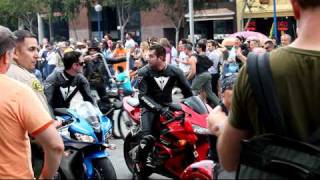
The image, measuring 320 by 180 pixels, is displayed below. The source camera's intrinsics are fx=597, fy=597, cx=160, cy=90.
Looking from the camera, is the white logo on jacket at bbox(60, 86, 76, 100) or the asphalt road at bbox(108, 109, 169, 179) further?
the asphalt road at bbox(108, 109, 169, 179)

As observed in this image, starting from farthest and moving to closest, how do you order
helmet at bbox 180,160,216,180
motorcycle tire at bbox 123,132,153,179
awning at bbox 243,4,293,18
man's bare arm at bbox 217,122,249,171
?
awning at bbox 243,4,293,18, motorcycle tire at bbox 123,132,153,179, helmet at bbox 180,160,216,180, man's bare arm at bbox 217,122,249,171

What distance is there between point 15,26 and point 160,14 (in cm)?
1497

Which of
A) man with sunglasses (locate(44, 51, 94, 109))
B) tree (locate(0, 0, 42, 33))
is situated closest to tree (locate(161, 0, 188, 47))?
tree (locate(0, 0, 42, 33))

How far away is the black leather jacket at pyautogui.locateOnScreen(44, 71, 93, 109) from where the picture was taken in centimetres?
697

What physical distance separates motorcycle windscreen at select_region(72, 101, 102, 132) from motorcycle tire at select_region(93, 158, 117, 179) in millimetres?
338

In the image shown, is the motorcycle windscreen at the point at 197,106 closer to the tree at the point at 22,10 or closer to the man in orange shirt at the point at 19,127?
the man in orange shirt at the point at 19,127

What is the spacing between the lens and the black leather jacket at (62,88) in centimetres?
697

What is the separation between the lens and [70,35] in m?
54.4

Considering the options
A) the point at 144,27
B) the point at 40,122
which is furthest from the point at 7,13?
the point at 40,122

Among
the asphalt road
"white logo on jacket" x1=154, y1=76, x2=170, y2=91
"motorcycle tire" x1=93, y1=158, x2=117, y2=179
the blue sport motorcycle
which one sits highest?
"white logo on jacket" x1=154, y1=76, x2=170, y2=91

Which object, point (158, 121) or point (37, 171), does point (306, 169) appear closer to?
point (37, 171)

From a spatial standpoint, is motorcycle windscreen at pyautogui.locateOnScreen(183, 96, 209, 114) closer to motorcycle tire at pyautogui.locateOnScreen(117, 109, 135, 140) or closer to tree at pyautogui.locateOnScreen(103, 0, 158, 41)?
motorcycle tire at pyautogui.locateOnScreen(117, 109, 135, 140)

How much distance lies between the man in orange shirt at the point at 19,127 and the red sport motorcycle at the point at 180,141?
10.9 ft

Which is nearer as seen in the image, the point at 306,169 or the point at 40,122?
the point at 306,169
